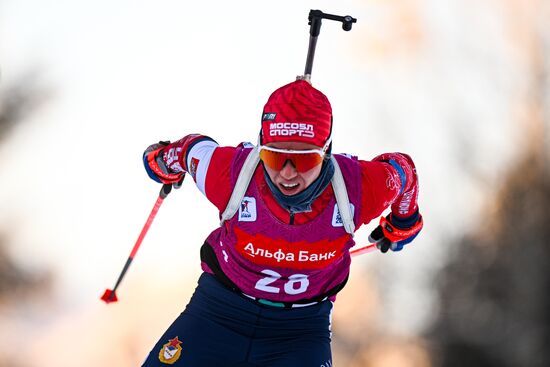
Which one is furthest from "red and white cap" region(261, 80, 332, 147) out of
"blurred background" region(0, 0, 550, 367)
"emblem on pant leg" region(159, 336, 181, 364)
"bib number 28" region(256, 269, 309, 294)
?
"blurred background" region(0, 0, 550, 367)

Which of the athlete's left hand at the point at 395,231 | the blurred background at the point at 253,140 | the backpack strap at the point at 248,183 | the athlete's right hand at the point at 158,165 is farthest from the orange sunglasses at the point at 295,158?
the blurred background at the point at 253,140

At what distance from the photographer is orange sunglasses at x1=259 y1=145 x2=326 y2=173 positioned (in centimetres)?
315

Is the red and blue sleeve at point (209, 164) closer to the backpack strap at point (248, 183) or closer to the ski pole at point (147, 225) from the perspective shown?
the backpack strap at point (248, 183)

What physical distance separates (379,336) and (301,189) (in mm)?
4725

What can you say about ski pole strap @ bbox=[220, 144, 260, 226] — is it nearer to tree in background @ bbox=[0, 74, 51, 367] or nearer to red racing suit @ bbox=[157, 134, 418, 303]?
red racing suit @ bbox=[157, 134, 418, 303]

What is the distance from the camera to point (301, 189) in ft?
10.5

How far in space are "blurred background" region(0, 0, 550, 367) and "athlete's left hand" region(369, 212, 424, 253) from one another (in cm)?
242

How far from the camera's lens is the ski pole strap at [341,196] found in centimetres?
336

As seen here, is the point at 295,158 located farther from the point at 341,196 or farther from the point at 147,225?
the point at 147,225

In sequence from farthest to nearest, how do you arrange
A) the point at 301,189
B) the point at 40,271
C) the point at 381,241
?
the point at 40,271, the point at 381,241, the point at 301,189

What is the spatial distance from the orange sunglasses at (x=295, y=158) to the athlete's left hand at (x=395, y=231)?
1116mm

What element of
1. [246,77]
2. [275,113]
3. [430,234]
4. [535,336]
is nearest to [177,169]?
[275,113]

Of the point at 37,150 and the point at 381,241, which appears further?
the point at 37,150

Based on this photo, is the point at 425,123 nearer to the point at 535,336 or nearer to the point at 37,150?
the point at 535,336
